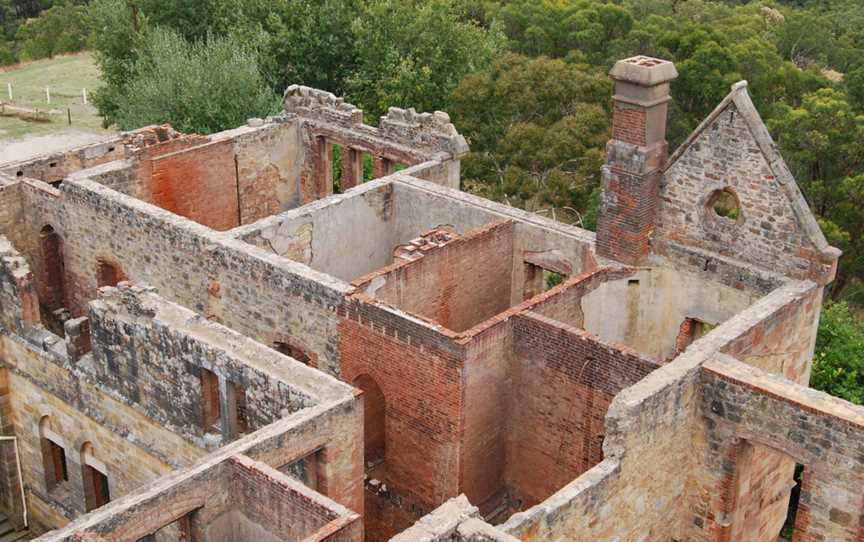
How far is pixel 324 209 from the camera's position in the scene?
77.9 ft

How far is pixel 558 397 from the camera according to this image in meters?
19.0

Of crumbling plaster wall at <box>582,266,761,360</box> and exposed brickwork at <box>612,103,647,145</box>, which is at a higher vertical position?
exposed brickwork at <box>612,103,647,145</box>

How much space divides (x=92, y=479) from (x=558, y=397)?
30.8 ft

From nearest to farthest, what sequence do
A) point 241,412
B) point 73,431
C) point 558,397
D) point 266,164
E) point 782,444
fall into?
point 782,444 → point 241,412 → point 558,397 → point 73,431 → point 266,164

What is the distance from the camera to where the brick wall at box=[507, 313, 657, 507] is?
1822cm

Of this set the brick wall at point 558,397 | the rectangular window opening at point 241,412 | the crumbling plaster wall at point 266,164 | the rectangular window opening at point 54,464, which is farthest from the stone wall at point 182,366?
the crumbling plaster wall at point 266,164

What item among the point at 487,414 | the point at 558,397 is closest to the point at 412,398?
the point at 487,414

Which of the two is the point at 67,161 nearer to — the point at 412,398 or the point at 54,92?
the point at 412,398

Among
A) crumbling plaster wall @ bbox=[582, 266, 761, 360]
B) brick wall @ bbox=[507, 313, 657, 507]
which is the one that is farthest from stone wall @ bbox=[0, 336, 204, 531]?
crumbling plaster wall @ bbox=[582, 266, 761, 360]

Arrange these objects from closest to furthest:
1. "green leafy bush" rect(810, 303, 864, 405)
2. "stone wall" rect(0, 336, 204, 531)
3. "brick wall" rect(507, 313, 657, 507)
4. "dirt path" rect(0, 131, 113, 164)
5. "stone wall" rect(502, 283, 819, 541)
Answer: "stone wall" rect(502, 283, 819, 541), "brick wall" rect(507, 313, 657, 507), "stone wall" rect(0, 336, 204, 531), "green leafy bush" rect(810, 303, 864, 405), "dirt path" rect(0, 131, 113, 164)

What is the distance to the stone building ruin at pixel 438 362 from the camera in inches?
607

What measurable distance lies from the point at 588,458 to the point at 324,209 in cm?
832

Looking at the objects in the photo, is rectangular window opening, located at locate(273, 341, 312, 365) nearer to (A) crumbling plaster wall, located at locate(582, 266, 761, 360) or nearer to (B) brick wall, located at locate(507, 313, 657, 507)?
(B) brick wall, located at locate(507, 313, 657, 507)

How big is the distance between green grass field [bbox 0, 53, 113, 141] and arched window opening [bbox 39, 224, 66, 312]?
1905 cm
